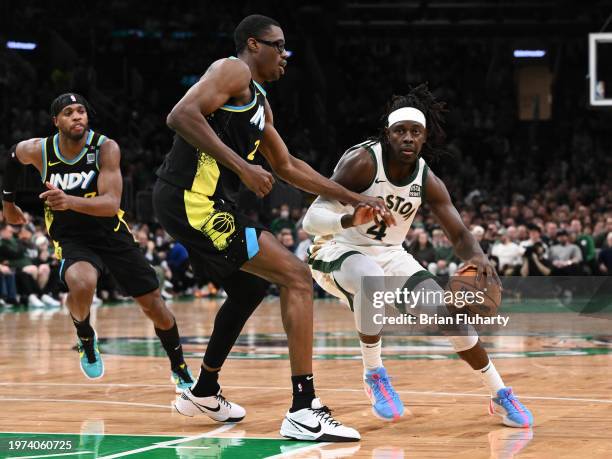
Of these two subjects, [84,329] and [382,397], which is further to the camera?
[84,329]

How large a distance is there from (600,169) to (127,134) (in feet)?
35.9

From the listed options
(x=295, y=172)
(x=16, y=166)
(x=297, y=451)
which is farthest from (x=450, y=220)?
(x=16, y=166)

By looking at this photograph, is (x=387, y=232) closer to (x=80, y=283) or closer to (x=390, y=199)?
(x=390, y=199)

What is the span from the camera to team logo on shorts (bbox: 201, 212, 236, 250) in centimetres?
546

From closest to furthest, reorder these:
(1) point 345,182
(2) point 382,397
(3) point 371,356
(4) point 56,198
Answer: (2) point 382,397, (1) point 345,182, (3) point 371,356, (4) point 56,198

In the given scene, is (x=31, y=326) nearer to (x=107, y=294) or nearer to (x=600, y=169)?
(x=107, y=294)

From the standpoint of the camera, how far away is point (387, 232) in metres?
6.43

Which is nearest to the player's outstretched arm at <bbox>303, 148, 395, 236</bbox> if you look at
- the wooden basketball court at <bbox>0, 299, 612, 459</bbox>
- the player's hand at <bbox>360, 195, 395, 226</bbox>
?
the player's hand at <bbox>360, 195, 395, 226</bbox>

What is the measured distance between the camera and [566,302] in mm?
17672

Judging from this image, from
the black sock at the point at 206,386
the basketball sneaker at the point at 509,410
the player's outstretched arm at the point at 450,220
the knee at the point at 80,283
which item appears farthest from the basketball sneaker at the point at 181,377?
the basketball sneaker at the point at 509,410

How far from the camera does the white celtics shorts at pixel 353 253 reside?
6301 millimetres

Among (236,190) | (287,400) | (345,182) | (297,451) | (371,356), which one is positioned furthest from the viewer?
(287,400)

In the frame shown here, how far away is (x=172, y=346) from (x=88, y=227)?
99 cm

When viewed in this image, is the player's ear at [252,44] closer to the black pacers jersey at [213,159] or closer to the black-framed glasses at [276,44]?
the black-framed glasses at [276,44]
